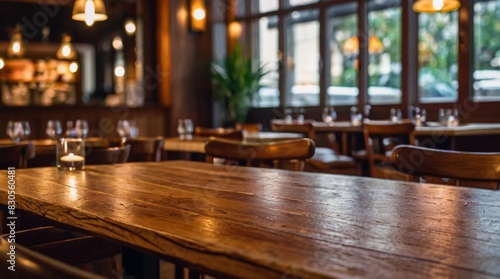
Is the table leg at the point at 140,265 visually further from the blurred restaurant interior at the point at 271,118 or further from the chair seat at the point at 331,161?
the chair seat at the point at 331,161

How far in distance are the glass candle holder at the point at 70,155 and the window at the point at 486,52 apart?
494cm

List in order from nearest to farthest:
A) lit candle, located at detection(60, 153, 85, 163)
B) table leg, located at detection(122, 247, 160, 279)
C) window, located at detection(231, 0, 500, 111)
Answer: table leg, located at detection(122, 247, 160, 279) < lit candle, located at detection(60, 153, 85, 163) < window, located at detection(231, 0, 500, 111)

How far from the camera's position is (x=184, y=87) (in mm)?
8469

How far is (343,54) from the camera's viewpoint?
768cm

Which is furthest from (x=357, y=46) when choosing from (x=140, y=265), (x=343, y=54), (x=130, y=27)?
(x=140, y=265)

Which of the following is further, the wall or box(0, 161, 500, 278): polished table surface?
the wall

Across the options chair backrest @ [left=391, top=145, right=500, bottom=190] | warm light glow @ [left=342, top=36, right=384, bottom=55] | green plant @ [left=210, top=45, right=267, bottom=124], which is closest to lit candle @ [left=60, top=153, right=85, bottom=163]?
chair backrest @ [left=391, top=145, right=500, bottom=190]

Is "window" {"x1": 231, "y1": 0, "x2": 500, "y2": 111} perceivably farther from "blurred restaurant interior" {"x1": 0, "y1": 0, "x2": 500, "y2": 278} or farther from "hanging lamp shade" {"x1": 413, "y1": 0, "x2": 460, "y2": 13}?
"hanging lamp shade" {"x1": 413, "y1": 0, "x2": 460, "y2": 13}

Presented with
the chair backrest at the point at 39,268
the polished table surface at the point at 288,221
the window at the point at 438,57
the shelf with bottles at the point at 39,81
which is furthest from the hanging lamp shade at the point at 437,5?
the shelf with bottles at the point at 39,81

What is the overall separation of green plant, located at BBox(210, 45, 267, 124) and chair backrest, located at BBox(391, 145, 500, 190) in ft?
20.9

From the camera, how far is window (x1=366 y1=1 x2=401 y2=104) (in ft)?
23.0

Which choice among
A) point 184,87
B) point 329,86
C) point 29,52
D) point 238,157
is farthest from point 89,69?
point 238,157

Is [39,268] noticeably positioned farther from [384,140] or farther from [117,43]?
[117,43]

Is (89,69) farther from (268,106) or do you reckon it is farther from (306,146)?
(306,146)
